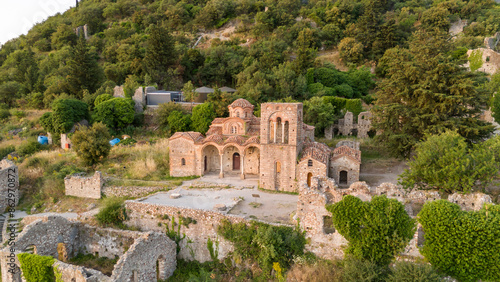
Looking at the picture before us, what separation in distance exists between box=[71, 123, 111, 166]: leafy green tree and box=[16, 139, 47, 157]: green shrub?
7.56 meters

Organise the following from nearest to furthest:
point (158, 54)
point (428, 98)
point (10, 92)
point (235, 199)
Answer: point (235, 199)
point (428, 98)
point (158, 54)
point (10, 92)

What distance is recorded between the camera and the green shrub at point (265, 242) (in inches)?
460

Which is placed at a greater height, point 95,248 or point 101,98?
point 101,98

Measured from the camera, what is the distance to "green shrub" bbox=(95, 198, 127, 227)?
48.1ft

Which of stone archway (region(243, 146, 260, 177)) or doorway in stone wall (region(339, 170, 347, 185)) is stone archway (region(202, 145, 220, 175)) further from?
doorway in stone wall (region(339, 170, 347, 185))

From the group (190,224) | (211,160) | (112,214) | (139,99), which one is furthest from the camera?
(139,99)

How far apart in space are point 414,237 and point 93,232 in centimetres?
1219

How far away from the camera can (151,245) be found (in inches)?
487

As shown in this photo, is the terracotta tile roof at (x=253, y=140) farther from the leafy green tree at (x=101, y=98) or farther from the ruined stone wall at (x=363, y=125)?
the leafy green tree at (x=101, y=98)

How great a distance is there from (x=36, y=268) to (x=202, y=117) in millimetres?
15771

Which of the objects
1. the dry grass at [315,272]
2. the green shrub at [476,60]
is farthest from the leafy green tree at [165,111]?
the green shrub at [476,60]

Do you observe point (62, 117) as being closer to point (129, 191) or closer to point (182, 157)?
point (129, 191)

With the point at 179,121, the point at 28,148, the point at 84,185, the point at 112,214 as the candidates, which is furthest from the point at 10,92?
the point at 112,214

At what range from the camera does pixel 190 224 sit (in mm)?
13617
